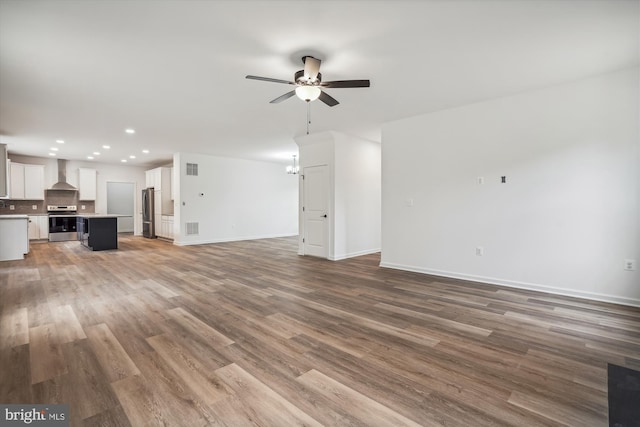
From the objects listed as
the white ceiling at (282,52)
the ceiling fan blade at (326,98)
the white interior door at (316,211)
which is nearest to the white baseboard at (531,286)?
the white interior door at (316,211)

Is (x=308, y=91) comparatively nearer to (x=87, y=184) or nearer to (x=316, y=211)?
(x=316, y=211)

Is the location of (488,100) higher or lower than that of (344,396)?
higher

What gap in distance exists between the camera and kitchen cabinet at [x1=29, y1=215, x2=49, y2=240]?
29.5ft

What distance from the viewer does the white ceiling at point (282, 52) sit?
2369 millimetres

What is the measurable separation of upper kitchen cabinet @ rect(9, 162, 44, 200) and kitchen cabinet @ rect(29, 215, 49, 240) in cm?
63

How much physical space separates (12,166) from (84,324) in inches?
362

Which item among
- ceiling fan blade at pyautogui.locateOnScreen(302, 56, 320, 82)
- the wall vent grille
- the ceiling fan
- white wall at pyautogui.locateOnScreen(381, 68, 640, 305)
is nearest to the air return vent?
the wall vent grille

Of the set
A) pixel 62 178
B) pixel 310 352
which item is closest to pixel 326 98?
pixel 310 352

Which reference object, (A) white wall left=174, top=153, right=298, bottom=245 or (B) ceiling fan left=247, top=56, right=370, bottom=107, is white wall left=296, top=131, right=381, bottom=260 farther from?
(A) white wall left=174, top=153, right=298, bottom=245

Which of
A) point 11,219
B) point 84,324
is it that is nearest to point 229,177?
point 11,219

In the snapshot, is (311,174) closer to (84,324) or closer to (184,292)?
(184,292)

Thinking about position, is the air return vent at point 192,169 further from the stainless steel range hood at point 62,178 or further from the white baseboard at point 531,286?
the white baseboard at point 531,286

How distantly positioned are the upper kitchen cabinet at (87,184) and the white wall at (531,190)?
1055cm

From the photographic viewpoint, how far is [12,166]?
858cm
